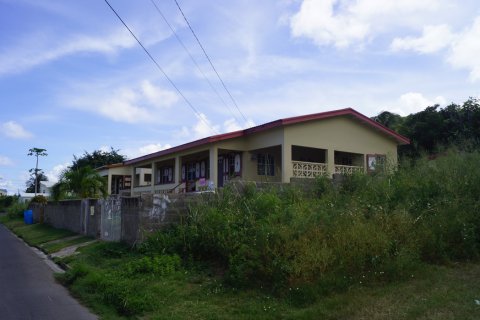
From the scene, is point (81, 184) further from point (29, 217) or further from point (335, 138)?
point (335, 138)

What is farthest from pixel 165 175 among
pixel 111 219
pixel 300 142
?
pixel 111 219

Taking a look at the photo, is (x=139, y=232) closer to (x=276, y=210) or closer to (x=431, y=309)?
(x=276, y=210)

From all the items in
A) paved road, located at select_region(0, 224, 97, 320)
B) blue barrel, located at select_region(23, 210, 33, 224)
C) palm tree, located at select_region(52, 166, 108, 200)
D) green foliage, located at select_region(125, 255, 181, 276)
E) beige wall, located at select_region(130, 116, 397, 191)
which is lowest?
paved road, located at select_region(0, 224, 97, 320)

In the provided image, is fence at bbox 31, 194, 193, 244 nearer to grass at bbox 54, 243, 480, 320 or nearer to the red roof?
grass at bbox 54, 243, 480, 320

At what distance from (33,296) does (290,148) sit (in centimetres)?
1298

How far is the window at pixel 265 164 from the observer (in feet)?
Result: 73.0

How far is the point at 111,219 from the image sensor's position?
14.3 meters

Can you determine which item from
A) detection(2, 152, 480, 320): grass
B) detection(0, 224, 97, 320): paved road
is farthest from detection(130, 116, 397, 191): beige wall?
detection(0, 224, 97, 320): paved road

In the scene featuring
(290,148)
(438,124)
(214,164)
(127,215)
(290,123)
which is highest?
(438,124)

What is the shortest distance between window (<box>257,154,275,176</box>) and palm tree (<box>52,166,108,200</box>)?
917cm

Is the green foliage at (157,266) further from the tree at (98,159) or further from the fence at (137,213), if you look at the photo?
the tree at (98,159)

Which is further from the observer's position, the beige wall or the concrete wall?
Result: the beige wall

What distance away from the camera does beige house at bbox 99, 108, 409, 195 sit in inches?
769

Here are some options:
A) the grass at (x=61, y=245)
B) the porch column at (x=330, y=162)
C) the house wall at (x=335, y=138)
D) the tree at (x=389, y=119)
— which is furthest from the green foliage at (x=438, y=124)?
the grass at (x=61, y=245)
